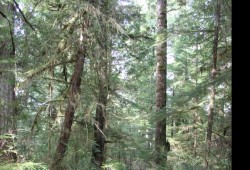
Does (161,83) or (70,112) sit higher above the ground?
(161,83)

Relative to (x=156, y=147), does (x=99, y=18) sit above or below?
above

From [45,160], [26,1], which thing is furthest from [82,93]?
Answer: [26,1]

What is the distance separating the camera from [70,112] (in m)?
5.83

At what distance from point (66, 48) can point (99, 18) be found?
0.91 m

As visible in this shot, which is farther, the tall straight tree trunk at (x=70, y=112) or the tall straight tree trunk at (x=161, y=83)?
the tall straight tree trunk at (x=161, y=83)

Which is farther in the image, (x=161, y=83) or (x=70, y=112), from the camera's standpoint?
(x=161, y=83)

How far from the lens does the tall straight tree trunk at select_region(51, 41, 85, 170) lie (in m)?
5.58

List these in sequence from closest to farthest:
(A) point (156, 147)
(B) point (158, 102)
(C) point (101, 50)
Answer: (C) point (101, 50) → (A) point (156, 147) → (B) point (158, 102)

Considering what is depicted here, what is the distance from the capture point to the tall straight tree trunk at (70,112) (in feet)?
18.3

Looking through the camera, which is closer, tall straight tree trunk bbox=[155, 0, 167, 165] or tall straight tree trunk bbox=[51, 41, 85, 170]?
tall straight tree trunk bbox=[51, 41, 85, 170]
